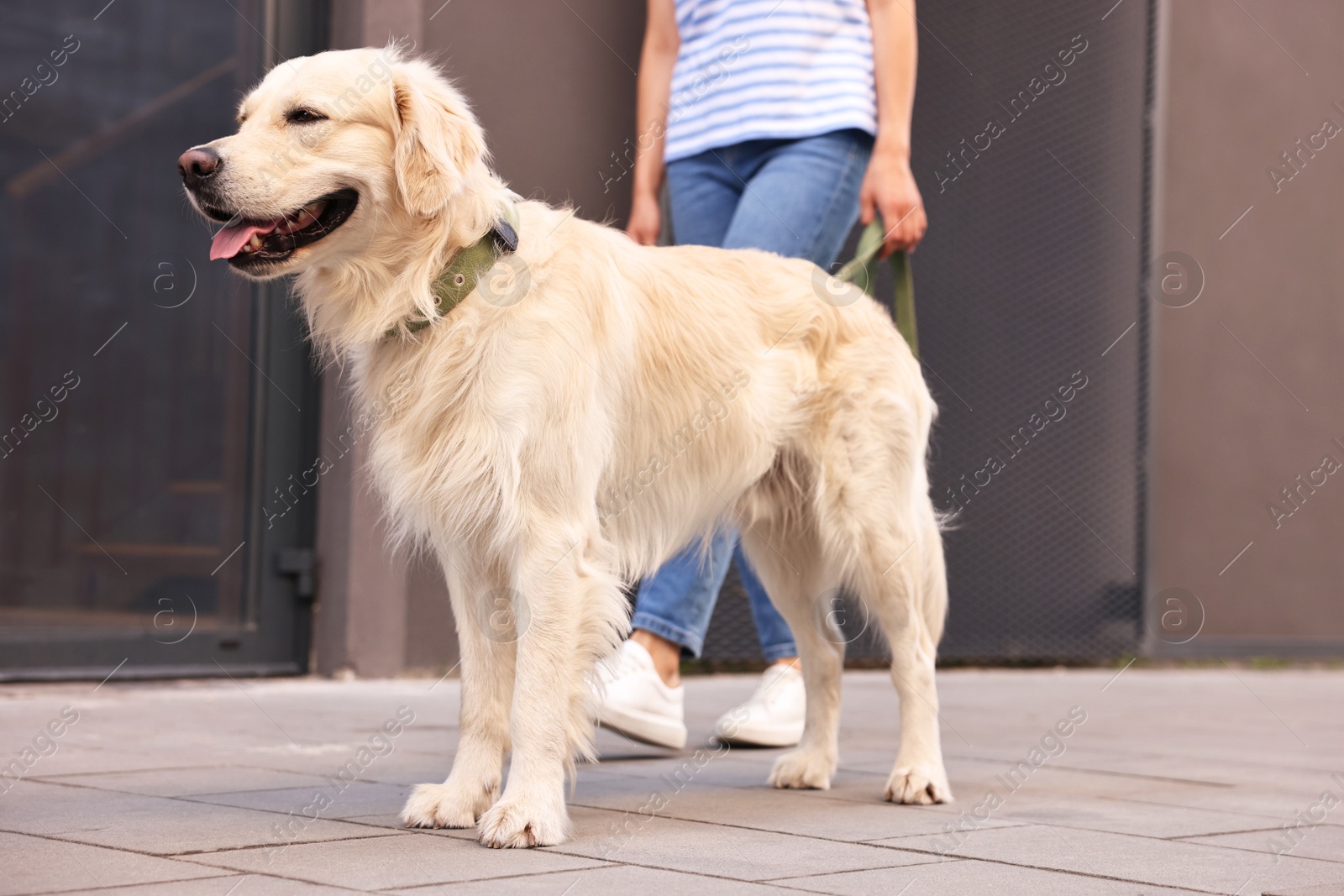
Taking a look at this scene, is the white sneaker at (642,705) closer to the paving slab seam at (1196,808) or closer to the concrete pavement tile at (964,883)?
the paving slab seam at (1196,808)

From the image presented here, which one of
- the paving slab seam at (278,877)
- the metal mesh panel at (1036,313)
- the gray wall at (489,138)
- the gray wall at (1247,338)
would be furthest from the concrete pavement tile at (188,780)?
the gray wall at (1247,338)

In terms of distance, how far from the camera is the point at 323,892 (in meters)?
2.13

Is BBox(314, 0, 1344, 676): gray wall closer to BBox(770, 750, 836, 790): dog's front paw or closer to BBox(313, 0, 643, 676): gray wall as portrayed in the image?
BBox(313, 0, 643, 676): gray wall

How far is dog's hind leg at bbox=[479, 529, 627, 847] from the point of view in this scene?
8.92 feet

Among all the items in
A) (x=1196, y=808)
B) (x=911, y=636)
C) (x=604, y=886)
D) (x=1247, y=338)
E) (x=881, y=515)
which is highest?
(x=1247, y=338)

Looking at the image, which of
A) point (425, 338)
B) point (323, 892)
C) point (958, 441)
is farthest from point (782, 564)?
point (958, 441)

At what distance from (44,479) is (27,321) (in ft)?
1.92

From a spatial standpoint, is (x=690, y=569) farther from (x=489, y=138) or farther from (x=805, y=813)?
(x=489, y=138)

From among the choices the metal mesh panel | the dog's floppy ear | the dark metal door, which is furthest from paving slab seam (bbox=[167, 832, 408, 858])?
the metal mesh panel

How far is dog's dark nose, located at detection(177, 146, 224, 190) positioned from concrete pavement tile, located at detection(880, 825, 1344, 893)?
76.4 inches

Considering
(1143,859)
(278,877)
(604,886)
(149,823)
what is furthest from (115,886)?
(1143,859)

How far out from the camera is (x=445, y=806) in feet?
9.42

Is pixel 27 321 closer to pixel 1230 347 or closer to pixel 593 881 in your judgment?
pixel 593 881

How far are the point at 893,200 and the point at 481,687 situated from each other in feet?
6.15
